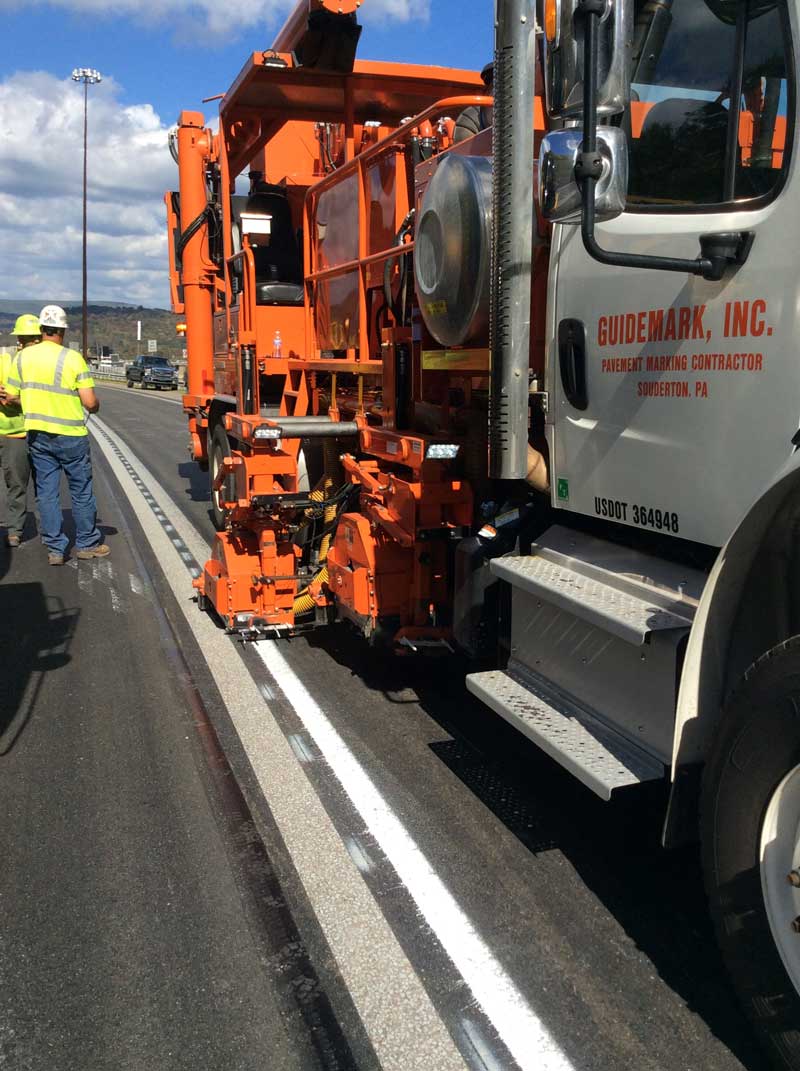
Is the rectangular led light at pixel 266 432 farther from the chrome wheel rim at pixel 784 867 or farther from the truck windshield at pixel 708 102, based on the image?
the chrome wheel rim at pixel 784 867

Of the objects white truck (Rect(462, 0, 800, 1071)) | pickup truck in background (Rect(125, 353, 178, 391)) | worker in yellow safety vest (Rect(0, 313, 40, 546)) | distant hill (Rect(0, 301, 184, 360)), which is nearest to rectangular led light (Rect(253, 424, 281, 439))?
white truck (Rect(462, 0, 800, 1071))

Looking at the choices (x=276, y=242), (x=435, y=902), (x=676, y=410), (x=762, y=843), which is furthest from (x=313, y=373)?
(x=762, y=843)

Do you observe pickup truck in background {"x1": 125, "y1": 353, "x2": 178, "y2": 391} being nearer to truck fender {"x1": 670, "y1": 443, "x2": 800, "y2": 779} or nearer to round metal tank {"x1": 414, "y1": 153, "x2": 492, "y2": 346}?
round metal tank {"x1": 414, "y1": 153, "x2": 492, "y2": 346}

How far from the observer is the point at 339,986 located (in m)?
2.70

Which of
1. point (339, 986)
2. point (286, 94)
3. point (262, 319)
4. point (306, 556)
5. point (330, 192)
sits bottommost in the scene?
point (339, 986)

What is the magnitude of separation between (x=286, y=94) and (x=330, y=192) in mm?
1128

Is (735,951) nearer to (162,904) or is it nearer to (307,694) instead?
(162,904)

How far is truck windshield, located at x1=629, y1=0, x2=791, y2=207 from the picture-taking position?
7.72ft

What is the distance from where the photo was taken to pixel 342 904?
10.2 feet

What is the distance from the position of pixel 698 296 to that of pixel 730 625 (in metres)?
0.89

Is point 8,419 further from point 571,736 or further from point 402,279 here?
point 571,736

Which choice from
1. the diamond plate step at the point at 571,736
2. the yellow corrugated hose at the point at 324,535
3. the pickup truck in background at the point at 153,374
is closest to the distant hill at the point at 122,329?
the pickup truck in background at the point at 153,374

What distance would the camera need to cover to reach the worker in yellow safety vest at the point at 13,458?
890cm

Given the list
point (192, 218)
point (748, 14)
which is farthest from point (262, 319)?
point (748, 14)
